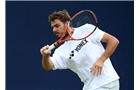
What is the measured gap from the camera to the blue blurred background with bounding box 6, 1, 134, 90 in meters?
7.59

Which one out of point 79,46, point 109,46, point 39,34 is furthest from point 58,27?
point 39,34

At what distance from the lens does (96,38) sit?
375cm

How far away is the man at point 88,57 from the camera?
12.1 ft

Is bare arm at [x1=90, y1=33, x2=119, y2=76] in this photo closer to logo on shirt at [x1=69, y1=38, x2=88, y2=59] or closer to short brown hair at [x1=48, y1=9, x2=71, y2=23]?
logo on shirt at [x1=69, y1=38, x2=88, y2=59]

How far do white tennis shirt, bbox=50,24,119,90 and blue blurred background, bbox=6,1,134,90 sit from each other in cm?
379

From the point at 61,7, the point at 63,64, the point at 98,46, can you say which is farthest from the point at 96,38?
the point at 61,7

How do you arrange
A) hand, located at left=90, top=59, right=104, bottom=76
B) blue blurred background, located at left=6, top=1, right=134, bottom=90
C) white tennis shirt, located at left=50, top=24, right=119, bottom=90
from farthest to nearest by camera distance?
blue blurred background, located at left=6, top=1, right=134, bottom=90
white tennis shirt, located at left=50, top=24, right=119, bottom=90
hand, located at left=90, top=59, right=104, bottom=76

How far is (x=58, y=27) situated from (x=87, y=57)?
0.37 meters

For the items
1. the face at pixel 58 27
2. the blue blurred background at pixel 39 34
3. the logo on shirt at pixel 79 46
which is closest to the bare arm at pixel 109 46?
the logo on shirt at pixel 79 46

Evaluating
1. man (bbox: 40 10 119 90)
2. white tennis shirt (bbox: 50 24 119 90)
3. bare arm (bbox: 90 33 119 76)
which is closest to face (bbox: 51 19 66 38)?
man (bbox: 40 10 119 90)

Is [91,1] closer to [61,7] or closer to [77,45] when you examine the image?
[61,7]

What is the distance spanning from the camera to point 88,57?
3.74 m

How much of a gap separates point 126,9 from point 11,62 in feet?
7.58

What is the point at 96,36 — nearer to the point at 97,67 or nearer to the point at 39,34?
the point at 97,67
